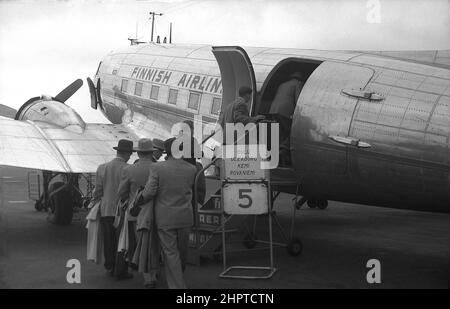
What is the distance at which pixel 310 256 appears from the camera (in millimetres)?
10008

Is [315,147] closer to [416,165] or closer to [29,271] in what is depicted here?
[416,165]

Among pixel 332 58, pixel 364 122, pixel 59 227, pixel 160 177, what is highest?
pixel 332 58

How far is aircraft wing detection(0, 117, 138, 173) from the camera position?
1080cm

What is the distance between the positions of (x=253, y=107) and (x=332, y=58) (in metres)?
1.46

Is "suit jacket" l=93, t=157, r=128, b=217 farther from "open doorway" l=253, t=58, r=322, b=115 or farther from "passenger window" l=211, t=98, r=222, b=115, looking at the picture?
"passenger window" l=211, t=98, r=222, b=115

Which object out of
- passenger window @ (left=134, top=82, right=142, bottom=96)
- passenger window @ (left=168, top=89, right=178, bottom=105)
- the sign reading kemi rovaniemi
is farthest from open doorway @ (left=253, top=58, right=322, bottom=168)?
passenger window @ (left=134, top=82, right=142, bottom=96)

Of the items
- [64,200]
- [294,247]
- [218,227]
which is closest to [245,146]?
[218,227]

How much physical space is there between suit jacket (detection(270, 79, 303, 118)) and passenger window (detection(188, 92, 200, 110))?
2372 millimetres

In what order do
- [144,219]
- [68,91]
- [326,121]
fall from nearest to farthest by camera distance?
[144,219]
[326,121]
[68,91]

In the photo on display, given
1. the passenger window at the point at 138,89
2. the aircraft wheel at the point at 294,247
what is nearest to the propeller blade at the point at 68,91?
the passenger window at the point at 138,89

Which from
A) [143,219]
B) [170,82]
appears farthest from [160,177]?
[170,82]

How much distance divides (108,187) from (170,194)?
158 cm

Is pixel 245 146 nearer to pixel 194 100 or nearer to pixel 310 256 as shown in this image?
pixel 310 256
